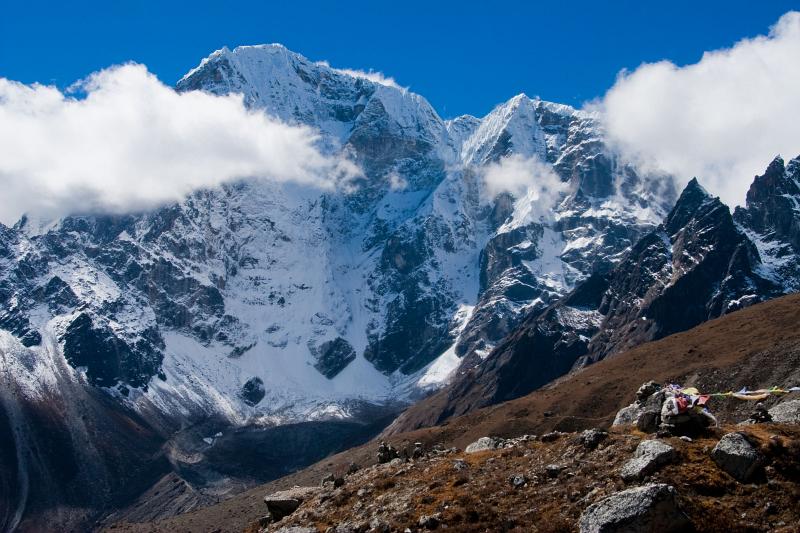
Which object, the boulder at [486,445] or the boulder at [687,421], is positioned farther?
the boulder at [486,445]

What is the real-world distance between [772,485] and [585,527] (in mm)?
8749

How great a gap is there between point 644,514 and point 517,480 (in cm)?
1029

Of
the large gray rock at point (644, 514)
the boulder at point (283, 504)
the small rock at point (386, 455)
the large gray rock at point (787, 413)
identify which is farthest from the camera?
the small rock at point (386, 455)

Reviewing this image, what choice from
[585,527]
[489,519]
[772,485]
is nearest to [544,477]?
[489,519]

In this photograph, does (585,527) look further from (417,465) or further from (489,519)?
(417,465)

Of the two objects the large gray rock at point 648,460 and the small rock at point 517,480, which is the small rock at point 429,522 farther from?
the large gray rock at point 648,460

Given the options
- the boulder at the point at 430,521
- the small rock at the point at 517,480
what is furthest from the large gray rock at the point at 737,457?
the boulder at the point at 430,521

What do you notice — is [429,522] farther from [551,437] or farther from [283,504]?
[283,504]

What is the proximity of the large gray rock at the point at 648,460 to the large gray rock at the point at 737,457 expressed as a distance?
2.12 meters

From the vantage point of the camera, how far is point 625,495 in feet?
122

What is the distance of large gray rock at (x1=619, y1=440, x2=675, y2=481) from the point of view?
4016 centimetres

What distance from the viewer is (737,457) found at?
3984cm

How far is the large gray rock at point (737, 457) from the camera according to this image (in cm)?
3956

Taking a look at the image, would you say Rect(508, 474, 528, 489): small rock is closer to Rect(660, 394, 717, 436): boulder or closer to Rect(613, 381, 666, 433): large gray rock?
Rect(613, 381, 666, 433): large gray rock
